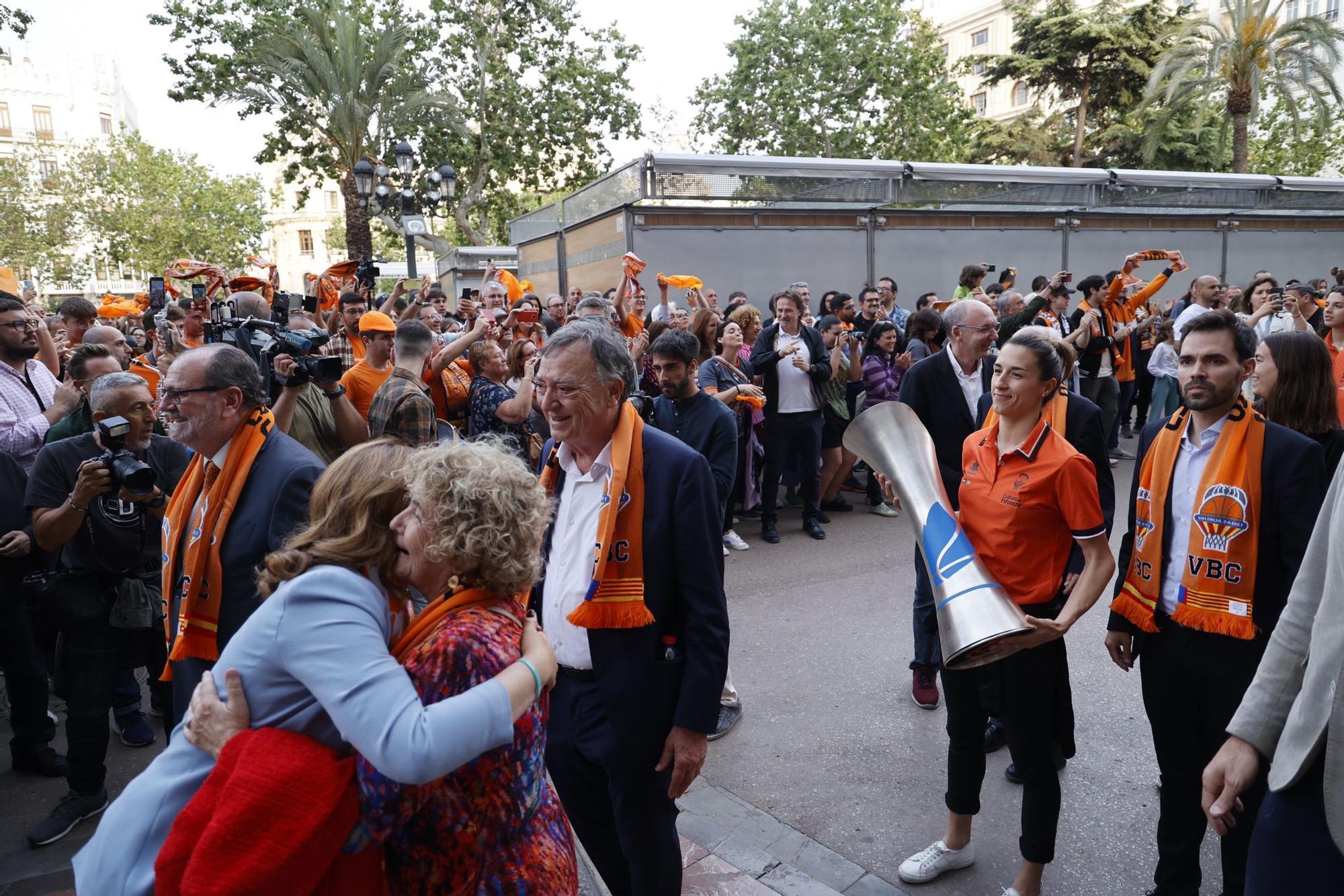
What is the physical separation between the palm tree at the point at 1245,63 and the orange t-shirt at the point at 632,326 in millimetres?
20998

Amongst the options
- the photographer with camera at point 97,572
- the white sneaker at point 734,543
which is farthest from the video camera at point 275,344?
the white sneaker at point 734,543

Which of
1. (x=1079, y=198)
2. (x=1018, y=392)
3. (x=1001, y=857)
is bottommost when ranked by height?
(x=1001, y=857)

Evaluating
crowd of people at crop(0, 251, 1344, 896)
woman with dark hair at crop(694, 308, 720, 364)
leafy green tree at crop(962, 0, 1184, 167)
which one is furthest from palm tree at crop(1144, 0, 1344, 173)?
woman with dark hair at crop(694, 308, 720, 364)

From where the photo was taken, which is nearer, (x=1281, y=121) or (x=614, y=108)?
(x=614, y=108)

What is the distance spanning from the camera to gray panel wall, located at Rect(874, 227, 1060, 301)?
14.3 metres

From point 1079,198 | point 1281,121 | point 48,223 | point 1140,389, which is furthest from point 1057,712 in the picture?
point 48,223

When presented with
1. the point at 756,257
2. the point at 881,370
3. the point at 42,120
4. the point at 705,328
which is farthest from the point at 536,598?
the point at 42,120

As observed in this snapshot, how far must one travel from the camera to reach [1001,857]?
3283 millimetres

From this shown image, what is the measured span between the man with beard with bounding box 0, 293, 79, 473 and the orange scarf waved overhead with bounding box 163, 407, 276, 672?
239cm

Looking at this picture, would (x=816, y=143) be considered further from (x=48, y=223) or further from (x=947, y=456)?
(x=48, y=223)

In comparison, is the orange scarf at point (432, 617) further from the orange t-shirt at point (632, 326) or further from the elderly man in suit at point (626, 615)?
the orange t-shirt at point (632, 326)

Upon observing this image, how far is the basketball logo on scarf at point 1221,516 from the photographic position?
8.85 ft

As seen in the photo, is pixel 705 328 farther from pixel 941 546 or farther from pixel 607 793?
pixel 607 793

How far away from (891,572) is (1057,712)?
3.74m
